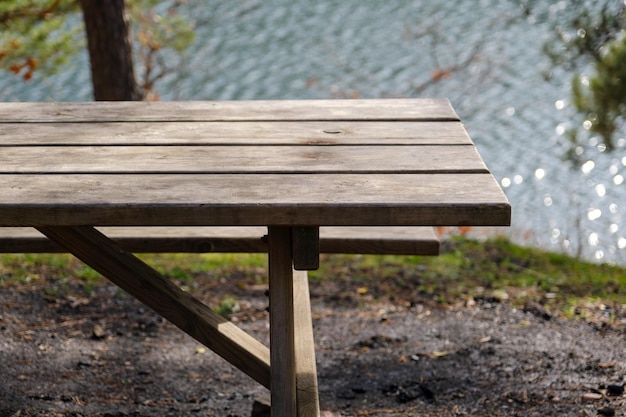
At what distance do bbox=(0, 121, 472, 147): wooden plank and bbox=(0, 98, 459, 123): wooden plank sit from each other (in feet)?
0.24

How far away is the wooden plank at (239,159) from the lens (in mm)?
1944

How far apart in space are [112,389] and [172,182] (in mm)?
1321

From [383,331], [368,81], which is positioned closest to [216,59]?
[368,81]

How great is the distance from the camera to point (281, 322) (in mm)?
2092

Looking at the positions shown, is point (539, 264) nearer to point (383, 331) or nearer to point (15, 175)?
point (383, 331)

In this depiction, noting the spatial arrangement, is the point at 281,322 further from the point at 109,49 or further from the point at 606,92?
the point at 606,92

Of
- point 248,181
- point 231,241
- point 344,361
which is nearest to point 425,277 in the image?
point 344,361

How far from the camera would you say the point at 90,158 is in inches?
81.2

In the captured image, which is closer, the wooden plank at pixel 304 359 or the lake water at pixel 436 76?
the wooden plank at pixel 304 359

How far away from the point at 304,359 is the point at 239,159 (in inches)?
27.9

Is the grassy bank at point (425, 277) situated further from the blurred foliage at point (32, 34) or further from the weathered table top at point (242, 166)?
the blurred foliage at point (32, 34)

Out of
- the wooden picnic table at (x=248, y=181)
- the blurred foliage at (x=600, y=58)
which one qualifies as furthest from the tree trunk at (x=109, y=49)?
the blurred foliage at (x=600, y=58)

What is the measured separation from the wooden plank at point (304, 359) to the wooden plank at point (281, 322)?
A: 0.26ft

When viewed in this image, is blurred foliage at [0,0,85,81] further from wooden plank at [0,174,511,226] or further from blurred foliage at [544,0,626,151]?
wooden plank at [0,174,511,226]
